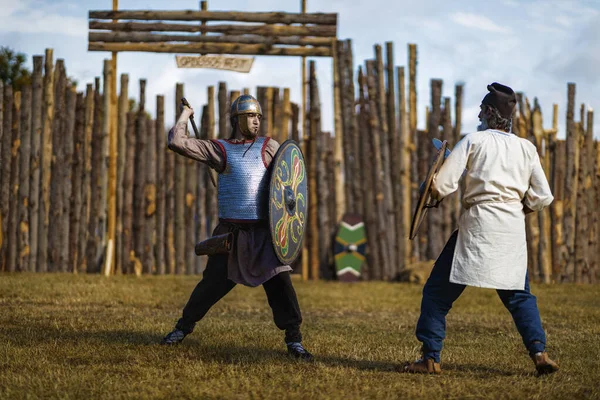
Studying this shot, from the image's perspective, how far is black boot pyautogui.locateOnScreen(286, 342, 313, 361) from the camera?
5.04 m

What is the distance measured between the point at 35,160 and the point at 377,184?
4.26 metres

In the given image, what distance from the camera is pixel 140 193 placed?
34.7ft

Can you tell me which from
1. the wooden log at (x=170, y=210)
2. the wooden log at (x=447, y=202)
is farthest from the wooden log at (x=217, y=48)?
the wooden log at (x=447, y=202)

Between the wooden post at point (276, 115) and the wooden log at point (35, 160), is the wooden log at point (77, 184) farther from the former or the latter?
the wooden post at point (276, 115)

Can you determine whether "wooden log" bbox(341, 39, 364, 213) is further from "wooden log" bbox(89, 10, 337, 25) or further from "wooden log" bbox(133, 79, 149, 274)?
"wooden log" bbox(133, 79, 149, 274)

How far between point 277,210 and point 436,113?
246 inches

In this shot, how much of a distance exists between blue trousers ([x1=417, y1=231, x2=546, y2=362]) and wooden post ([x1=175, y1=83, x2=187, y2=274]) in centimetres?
631

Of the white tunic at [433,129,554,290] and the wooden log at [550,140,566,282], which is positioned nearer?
the white tunic at [433,129,554,290]

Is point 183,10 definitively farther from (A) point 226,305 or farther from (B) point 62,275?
(A) point 226,305

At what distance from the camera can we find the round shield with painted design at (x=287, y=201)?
5.11 metres

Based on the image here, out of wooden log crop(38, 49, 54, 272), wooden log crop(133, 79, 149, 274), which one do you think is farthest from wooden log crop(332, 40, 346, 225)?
wooden log crop(38, 49, 54, 272)

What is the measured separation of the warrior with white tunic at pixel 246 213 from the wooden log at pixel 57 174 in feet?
18.5

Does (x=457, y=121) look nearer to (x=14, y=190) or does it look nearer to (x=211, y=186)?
(x=211, y=186)

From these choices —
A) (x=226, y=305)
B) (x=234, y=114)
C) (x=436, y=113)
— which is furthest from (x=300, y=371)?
(x=436, y=113)
